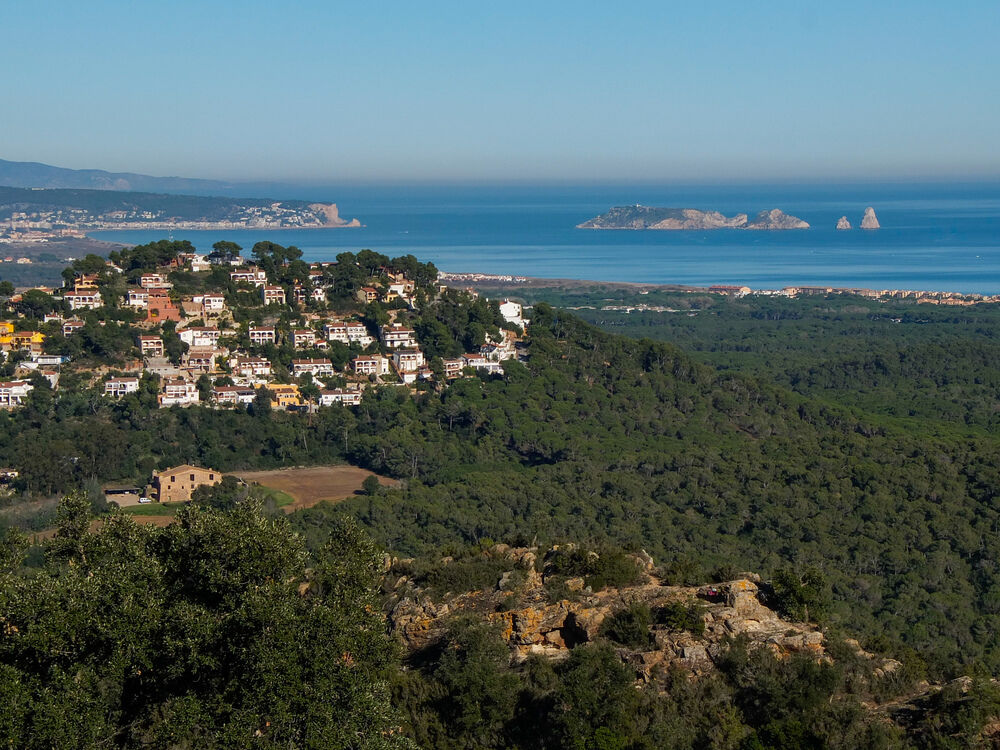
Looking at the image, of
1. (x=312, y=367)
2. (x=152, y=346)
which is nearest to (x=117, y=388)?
(x=152, y=346)

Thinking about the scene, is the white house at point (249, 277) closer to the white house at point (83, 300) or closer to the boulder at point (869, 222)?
the white house at point (83, 300)

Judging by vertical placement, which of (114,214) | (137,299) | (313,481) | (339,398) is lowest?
(313,481)

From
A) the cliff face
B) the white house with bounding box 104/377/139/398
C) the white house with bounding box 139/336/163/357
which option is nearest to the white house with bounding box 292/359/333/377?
the white house with bounding box 139/336/163/357

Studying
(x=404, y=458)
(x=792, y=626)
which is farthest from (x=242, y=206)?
(x=792, y=626)

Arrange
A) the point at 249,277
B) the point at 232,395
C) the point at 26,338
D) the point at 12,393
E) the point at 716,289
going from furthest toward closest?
the point at 716,289 < the point at 249,277 < the point at 26,338 < the point at 232,395 < the point at 12,393

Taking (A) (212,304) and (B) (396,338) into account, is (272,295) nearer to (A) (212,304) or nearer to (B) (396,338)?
(A) (212,304)

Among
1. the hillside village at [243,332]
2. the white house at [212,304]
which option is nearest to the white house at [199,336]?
the hillside village at [243,332]

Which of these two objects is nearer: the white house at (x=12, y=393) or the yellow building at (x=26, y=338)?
the white house at (x=12, y=393)
